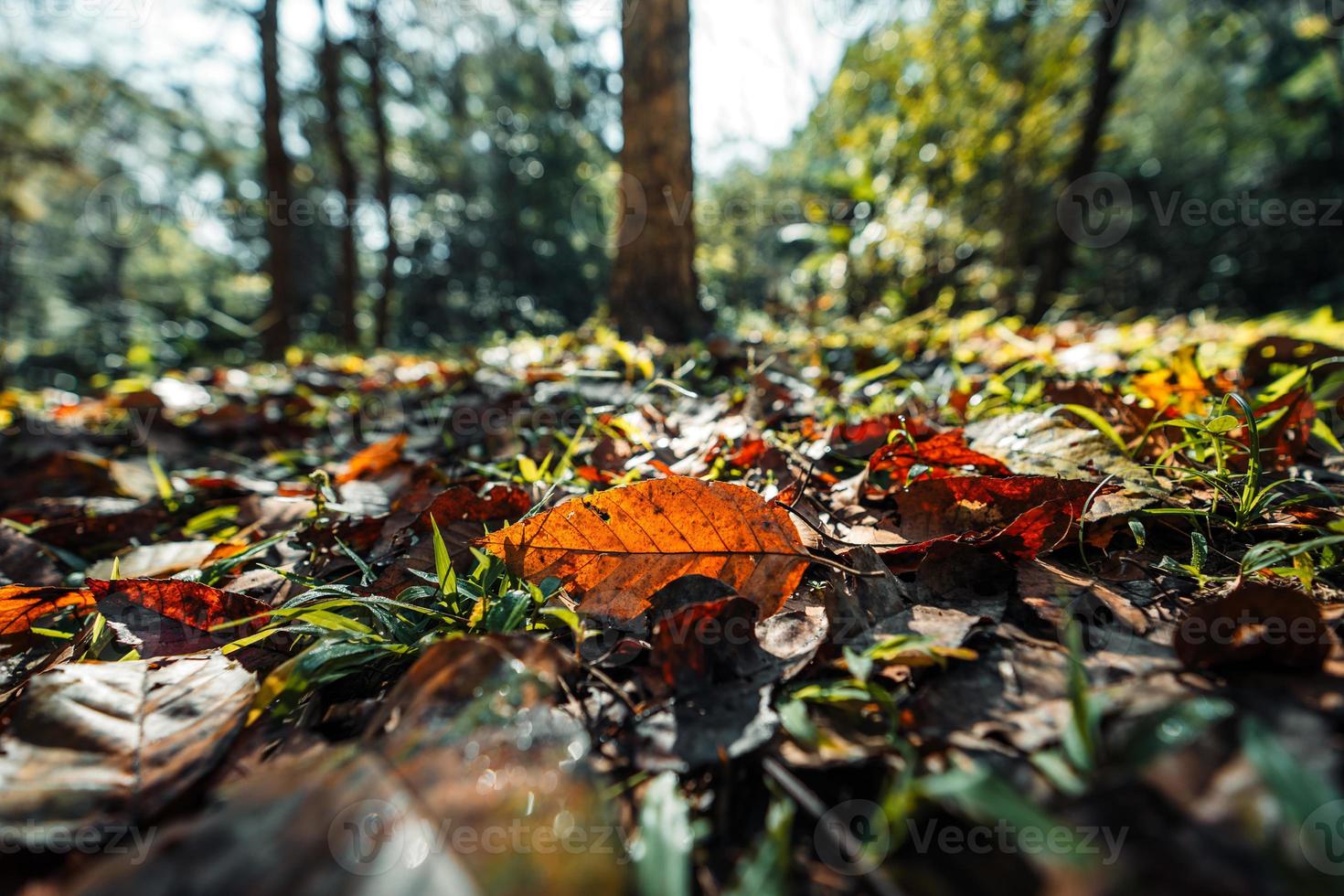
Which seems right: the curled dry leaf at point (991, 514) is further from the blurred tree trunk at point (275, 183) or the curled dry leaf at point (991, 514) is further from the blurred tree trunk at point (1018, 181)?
the blurred tree trunk at point (275, 183)

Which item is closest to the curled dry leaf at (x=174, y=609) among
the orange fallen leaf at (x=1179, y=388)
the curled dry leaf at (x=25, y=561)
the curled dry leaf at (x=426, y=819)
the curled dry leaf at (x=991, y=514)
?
the curled dry leaf at (x=426, y=819)

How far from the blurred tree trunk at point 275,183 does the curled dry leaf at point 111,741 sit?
7098 mm

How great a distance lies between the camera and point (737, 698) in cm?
69

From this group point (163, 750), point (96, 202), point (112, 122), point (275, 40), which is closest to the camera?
point (163, 750)

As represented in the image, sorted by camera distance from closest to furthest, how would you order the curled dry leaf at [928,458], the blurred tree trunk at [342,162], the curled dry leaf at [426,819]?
the curled dry leaf at [426,819]
the curled dry leaf at [928,458]
the blurred tree trunk at [342,162]

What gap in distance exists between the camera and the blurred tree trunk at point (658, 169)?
401 cm

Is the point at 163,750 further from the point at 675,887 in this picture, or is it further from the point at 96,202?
the point at 96,202

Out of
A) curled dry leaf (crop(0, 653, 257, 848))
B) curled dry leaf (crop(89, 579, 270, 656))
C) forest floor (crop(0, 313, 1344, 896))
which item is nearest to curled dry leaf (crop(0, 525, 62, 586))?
forest floor (crop(0, 313, 1344, 896))

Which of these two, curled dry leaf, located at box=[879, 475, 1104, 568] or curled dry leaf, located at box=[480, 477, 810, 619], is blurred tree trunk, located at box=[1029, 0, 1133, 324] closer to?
curled dry leaf, located at box=[879, 475, 1104, 568]

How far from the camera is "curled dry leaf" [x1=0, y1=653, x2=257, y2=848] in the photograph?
1.88 ft

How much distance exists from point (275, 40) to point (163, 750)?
9.03 m

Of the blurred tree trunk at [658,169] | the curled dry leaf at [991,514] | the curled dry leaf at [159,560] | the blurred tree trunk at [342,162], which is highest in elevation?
the blurred tree trunk at [342,162]

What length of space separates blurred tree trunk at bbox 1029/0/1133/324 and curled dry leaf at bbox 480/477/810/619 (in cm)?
629

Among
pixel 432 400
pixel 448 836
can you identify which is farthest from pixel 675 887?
pixel 432 400
